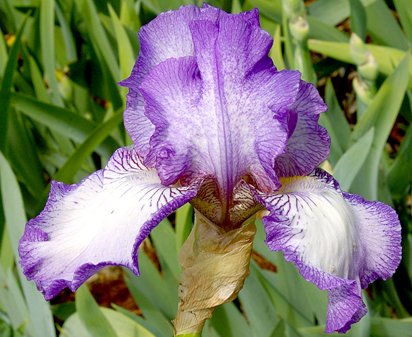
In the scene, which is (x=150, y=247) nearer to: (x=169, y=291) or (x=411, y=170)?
(x=169, y=291)

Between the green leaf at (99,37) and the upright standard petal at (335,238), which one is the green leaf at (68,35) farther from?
the upright standard petal at (335,238)

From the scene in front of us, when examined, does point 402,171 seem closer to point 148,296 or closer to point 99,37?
point 148,296

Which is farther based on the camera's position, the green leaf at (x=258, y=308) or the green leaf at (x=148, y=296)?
the green leaf at (x=148, y=296)

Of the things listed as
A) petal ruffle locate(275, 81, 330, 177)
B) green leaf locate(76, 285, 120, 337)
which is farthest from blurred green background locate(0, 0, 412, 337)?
petal ruffle locate(275, 81, 330, 177)

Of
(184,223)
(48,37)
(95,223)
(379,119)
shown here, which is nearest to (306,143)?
(95,223)

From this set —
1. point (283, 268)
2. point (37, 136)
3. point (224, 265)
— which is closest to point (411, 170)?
point (283, 268)

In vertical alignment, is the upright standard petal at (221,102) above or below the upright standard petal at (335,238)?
above

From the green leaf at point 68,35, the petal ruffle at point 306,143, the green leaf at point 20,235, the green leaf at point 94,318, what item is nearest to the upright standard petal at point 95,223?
the petal ruffle at point 306,143
